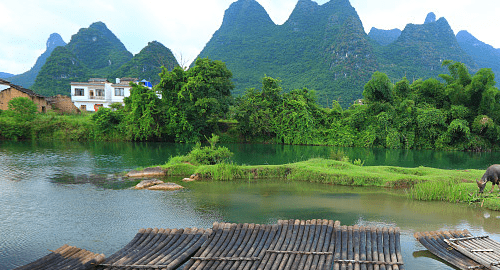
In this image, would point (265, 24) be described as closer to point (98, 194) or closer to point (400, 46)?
point (400, 46)

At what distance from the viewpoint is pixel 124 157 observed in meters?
22.5

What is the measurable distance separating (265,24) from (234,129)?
260 ft

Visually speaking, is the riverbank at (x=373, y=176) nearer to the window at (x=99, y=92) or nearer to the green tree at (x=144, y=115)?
the green tree at (x=144, y=115)

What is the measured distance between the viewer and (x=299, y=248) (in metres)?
6.88

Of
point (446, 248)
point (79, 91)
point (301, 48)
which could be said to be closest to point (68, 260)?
point (446, 248)

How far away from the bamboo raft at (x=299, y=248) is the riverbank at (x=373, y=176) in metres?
5.98

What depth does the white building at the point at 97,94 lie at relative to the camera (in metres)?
46.6

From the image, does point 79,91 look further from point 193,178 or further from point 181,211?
point 181,211

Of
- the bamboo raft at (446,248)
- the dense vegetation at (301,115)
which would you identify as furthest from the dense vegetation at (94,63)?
the bamboo raft at (446,248)

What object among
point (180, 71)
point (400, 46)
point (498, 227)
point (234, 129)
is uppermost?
point (400, 46)

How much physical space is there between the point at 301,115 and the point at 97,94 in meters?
32.1

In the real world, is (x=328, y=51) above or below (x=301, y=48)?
below

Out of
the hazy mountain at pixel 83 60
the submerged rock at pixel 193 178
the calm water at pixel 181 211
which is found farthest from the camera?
the hazy mountain at pixel 83 60

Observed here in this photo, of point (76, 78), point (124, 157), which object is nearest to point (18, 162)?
point (124, 157)
